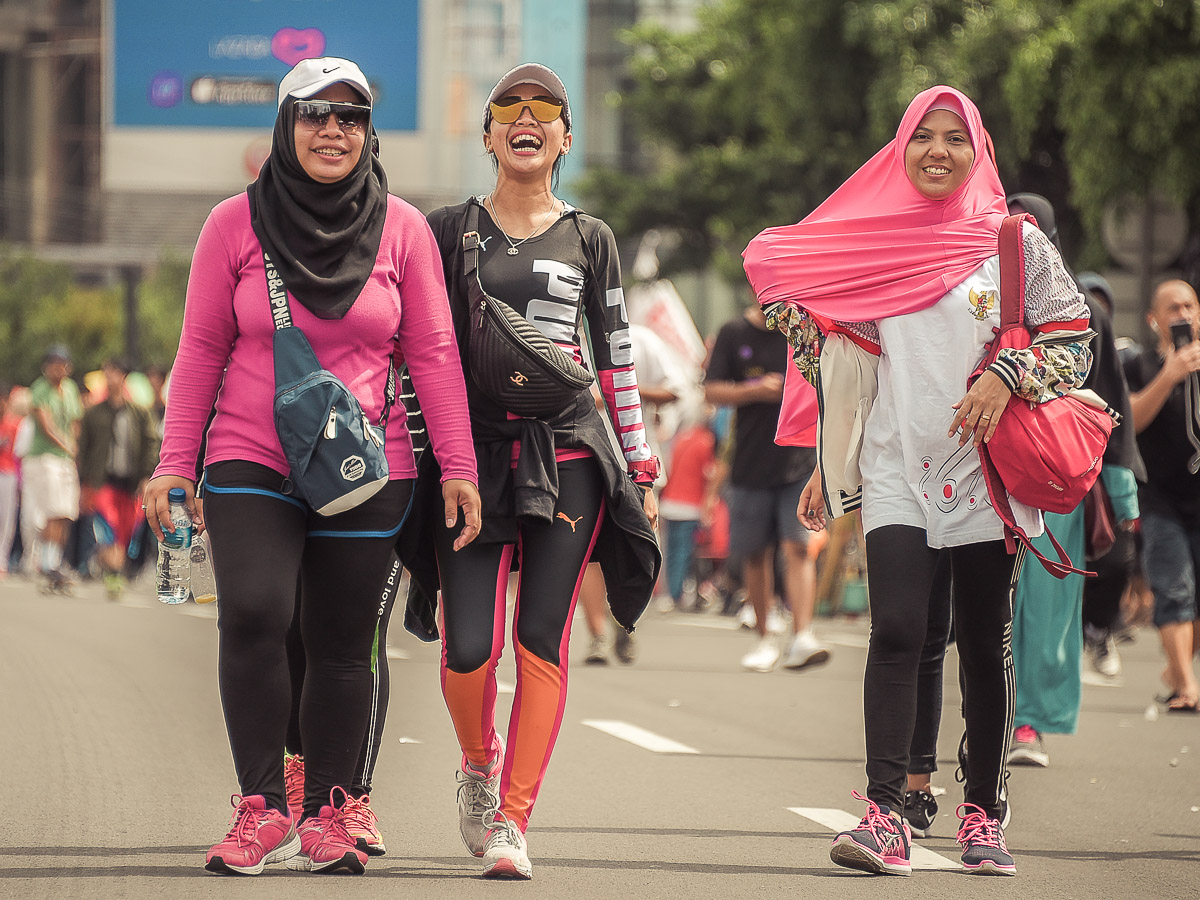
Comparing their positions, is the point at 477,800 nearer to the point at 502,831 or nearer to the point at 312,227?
the point at 502,831

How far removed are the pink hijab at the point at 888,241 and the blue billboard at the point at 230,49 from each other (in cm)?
3998

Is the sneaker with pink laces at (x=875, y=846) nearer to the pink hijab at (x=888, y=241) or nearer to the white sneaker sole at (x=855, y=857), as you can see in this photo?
the white sneaker sole at (x=855, y=857)

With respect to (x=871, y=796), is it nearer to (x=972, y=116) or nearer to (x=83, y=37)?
(x=972, y=116)

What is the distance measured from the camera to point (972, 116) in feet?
18.0

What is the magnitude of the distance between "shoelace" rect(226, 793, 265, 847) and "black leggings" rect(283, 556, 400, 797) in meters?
0.23

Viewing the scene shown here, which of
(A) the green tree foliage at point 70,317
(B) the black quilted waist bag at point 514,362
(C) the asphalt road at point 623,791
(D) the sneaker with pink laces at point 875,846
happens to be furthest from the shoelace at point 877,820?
(A) the green tree foliage at point 70,317

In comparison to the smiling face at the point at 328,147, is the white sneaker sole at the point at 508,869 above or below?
below

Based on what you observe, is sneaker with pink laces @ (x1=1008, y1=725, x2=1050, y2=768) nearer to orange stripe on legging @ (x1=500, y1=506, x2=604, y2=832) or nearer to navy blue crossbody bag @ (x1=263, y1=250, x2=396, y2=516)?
orange stripe on legging @ (x1=500, y1=506, x2=604, y2=832)

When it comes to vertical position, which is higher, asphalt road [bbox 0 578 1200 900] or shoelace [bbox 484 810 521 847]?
shoelace [bbox 484 810 521 847]

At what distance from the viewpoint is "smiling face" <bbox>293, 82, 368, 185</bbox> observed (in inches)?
196

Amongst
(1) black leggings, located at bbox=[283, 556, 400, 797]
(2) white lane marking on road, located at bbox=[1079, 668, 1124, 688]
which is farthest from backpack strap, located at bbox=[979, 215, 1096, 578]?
(2) white lane marking on road, located at bbox=[1079, 668, 1124, 688]

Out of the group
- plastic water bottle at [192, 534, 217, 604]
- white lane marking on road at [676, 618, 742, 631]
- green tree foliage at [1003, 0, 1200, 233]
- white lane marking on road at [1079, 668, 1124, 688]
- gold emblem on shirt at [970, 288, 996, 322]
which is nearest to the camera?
plastic water bottle at [192, 534, 217, 604]

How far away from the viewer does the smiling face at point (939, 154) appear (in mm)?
5465

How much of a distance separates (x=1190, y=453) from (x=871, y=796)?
481cm
